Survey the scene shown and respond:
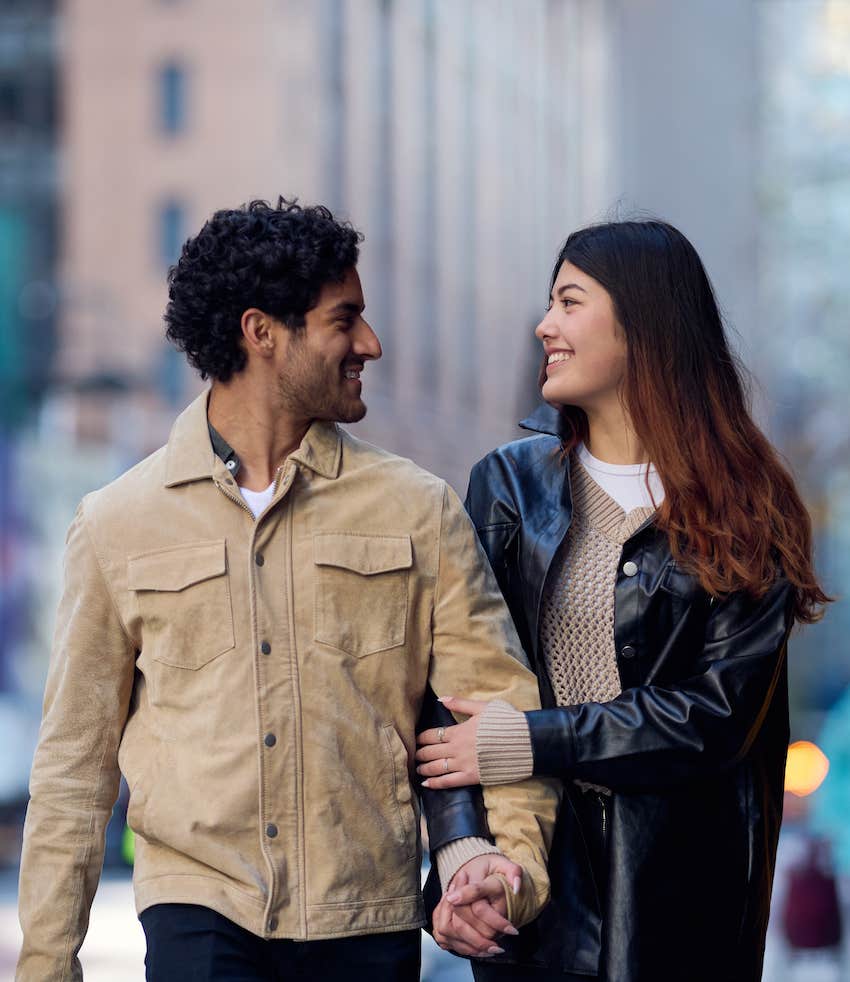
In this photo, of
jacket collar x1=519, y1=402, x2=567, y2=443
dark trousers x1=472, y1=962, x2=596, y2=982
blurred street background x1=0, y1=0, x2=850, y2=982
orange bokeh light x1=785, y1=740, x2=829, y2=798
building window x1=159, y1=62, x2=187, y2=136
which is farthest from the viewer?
building window x1=159, y1=62, x2=187, y2=136

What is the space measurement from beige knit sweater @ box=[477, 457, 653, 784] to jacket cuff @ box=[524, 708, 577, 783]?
0.23m

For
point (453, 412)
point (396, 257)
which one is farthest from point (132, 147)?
point (453, 412)

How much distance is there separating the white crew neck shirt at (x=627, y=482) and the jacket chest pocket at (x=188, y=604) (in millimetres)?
954

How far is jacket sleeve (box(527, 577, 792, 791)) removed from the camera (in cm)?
391

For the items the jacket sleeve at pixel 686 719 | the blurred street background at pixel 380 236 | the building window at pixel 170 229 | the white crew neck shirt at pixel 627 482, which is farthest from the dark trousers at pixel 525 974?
the building window at pixel 170 229

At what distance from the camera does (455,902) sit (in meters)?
3.74

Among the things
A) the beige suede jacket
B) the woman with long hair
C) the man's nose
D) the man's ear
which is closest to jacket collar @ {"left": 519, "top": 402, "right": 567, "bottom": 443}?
the woman with long hair

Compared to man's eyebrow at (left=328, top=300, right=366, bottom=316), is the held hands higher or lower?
lower

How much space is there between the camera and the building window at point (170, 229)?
105ft

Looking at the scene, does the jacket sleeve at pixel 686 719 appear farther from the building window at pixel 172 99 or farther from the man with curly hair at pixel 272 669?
the building window at pixel 172 99

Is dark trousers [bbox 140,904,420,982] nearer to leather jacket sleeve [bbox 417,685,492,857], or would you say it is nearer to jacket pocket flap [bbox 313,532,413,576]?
leather jacket sleeve [bbox 417,685,492,857]

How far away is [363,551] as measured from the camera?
12.8 ft

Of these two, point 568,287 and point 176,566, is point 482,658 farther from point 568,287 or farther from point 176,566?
point 568,287

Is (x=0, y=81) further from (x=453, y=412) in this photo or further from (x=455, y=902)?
(x=455, y=902)
